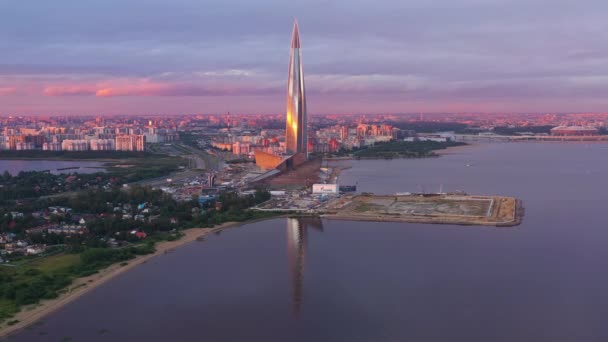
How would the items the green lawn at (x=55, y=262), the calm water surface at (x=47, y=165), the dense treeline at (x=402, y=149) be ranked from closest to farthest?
the green lawn at (x=55, y=262)
the calm water surface at (x=47, y=165)
the dense treeline at (x=402, y=149)

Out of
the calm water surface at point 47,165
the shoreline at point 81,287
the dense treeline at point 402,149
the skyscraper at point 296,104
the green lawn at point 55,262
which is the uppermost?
the skyscraper at point 296,104

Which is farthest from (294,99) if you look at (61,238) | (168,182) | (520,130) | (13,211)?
(520,130)

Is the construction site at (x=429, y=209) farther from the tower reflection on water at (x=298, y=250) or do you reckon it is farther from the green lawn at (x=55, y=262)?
the green lawn at (x=55, y=262)

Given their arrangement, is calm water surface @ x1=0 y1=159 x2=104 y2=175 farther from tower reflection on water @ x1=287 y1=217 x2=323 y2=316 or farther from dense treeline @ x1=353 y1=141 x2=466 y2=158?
tower reflection on water @ x1=287 y1=217 x2=323 y2=316

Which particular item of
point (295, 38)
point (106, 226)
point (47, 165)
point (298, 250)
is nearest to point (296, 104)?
point (295, 38)

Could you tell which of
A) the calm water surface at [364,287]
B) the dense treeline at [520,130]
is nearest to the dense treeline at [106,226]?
the calm water surface at [364,287]

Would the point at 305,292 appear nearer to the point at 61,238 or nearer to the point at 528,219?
the point at 61,238
